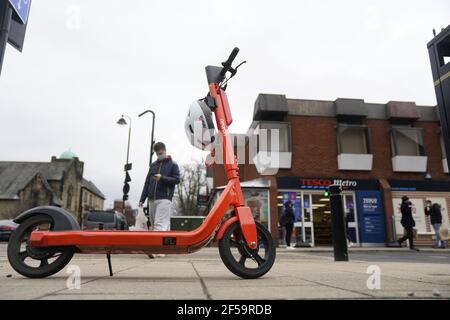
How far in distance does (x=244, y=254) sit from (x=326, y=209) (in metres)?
17.9

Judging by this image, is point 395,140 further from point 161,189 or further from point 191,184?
point 191,184

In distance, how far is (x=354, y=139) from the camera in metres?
21.1

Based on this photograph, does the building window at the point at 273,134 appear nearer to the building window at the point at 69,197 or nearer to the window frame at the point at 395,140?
the window frame at the point at 395,140

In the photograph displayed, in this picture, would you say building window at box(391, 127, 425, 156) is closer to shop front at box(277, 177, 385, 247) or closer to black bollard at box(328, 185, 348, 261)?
shop front at box(277, 177, 385, 247)

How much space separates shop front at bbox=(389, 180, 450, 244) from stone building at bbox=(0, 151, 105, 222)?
45.4 meters

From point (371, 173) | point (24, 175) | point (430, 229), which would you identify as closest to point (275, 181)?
point (371, 173)

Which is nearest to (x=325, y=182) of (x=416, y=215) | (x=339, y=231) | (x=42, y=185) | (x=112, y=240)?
(x=416, y=215)

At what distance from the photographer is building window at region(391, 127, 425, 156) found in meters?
20.9

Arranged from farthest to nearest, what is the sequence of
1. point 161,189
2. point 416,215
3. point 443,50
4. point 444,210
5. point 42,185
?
point 42,185
point 444,210
point 416,215
point 161,189
point 443,50

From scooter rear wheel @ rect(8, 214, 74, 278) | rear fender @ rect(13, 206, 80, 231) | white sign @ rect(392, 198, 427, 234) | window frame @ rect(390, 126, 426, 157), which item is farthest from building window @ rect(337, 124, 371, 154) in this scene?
scooter rear wheel @ rect(8, 214, 74, 278)

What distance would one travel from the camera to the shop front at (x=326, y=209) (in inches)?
755

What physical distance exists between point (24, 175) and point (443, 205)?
5609 cm

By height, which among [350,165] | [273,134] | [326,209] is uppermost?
[273,134]

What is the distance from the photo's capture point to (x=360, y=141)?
2112 cm
